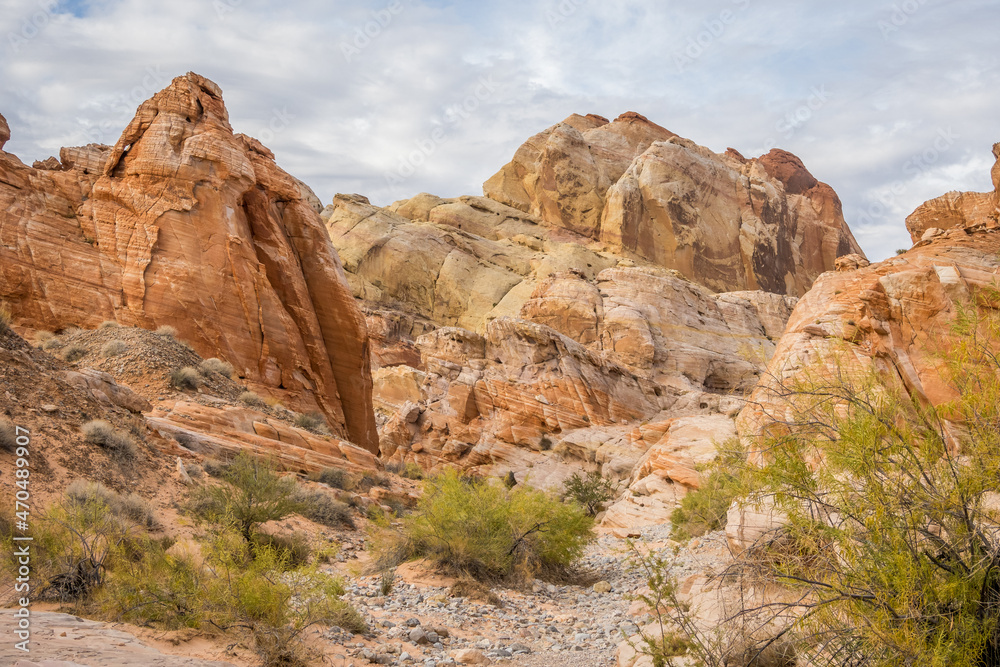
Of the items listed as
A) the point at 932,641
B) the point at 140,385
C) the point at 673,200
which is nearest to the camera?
the point at 932,641

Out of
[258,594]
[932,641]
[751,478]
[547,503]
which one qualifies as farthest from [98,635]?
[547,503]

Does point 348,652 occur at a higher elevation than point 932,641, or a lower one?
lower

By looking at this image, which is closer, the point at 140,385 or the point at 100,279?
the point at 140,385

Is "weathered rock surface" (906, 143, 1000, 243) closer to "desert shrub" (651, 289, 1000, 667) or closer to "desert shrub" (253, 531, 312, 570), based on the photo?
"desert shrub" (651, 289, 1000, 667)

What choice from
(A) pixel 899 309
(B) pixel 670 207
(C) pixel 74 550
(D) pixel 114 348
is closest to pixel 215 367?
(D) pixel 114 348

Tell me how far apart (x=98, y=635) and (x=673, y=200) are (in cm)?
6918

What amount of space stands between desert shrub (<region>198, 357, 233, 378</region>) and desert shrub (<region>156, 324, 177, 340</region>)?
1377 mm

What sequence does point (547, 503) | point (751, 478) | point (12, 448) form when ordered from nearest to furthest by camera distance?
point (751, 478) → point (12, 448) → point (547, 503)

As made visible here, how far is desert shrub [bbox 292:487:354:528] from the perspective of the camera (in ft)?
41.9

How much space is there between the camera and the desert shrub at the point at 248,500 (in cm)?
1007

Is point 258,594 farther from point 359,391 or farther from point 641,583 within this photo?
point 359,391

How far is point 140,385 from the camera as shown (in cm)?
1681

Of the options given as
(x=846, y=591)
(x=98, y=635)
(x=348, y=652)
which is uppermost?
(x=846, y=591)

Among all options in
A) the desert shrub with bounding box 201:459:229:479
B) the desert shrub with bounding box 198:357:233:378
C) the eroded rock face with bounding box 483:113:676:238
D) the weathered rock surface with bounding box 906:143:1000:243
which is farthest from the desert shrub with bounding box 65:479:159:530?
the eroded rock face with bounding box 483:113:676:238
